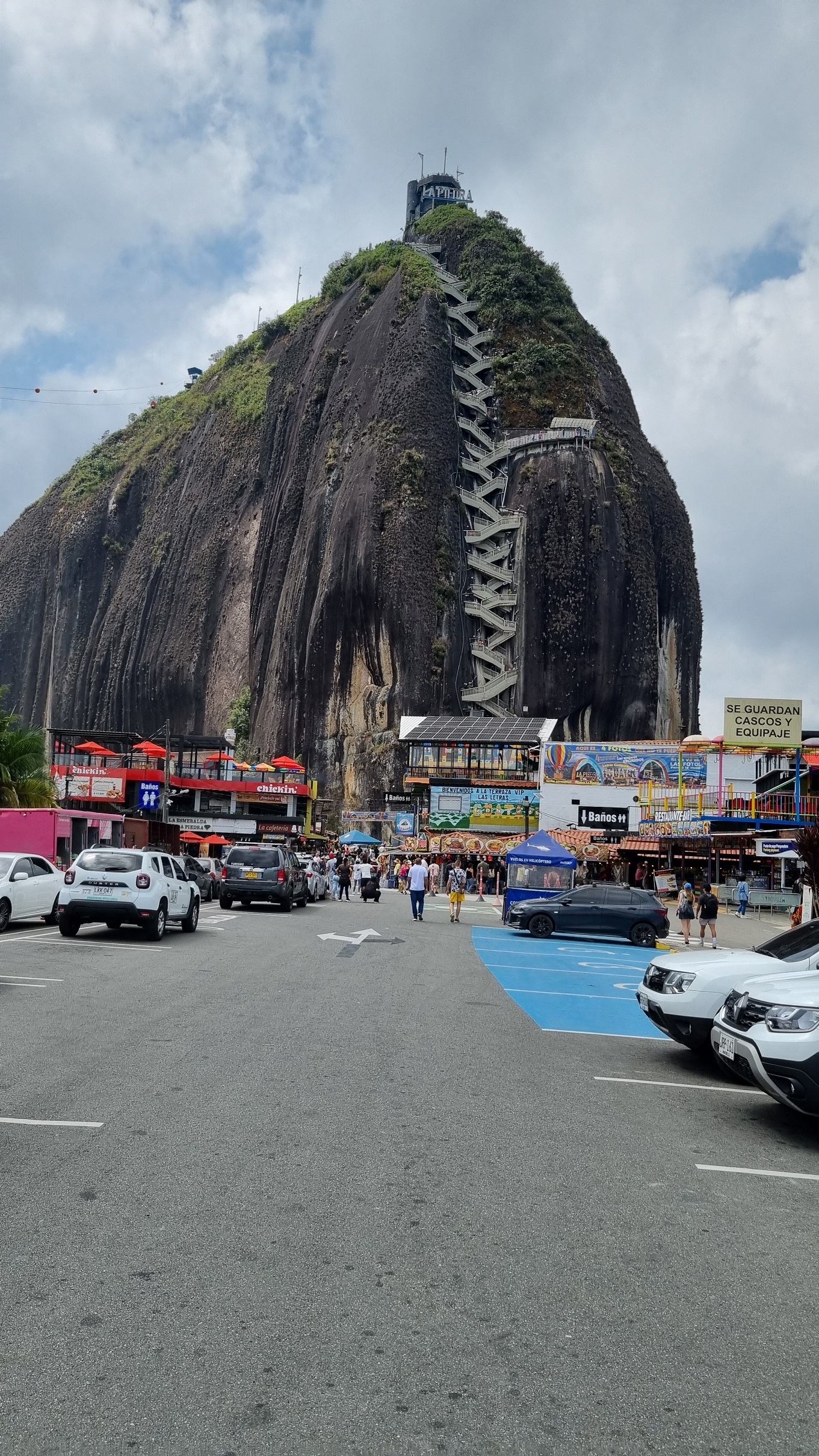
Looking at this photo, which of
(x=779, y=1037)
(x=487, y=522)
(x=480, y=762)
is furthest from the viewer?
(x=487, y=522)

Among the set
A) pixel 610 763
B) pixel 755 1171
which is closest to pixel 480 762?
pixel 610 763

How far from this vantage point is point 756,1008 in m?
7.66

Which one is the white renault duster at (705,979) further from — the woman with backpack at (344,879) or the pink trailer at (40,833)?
the woman with backpack at (344,879)

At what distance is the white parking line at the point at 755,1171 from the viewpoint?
6.40m

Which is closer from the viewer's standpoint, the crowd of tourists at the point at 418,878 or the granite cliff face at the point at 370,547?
the crowd of tourists at the point at 418,878

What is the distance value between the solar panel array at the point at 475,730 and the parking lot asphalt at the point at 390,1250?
6113 cm

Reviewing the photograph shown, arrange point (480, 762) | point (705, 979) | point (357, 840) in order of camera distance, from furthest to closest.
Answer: point (480, 762) < point (357, 840) < point (705, 979)

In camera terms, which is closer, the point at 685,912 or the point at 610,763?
the point at 685,912

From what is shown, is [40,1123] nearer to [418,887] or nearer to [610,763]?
[418,887]

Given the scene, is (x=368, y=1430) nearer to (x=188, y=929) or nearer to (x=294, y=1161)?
(x=294, y=1161)

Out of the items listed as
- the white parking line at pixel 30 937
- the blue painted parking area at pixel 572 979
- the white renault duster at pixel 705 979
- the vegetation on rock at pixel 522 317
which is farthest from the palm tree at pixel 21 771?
the vegetation on rock at pixel 522 317

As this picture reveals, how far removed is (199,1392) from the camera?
350cm

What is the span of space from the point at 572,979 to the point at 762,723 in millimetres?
26386

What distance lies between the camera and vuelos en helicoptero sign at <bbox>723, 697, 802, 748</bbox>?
133 ft
